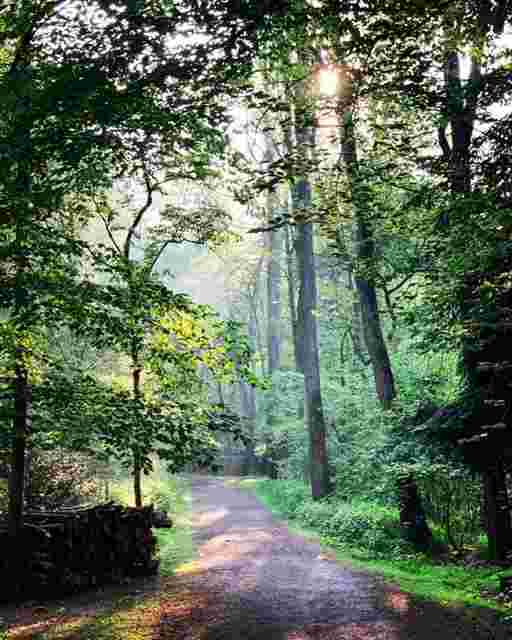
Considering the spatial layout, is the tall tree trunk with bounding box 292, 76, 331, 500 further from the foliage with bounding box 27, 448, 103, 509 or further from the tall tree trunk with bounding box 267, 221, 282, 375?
the tall tree trunk with bounding box 267, 221, 282, 375

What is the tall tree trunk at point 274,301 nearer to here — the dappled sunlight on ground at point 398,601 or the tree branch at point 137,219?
the tree branch at point 137,219

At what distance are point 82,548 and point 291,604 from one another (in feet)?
11.9

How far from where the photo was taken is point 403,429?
11352mm

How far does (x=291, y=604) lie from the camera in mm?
7820

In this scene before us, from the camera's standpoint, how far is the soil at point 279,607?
6602 mm

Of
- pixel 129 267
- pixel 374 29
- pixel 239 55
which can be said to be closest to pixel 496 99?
pixel 374 29

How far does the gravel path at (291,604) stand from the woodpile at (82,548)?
93 centimetres

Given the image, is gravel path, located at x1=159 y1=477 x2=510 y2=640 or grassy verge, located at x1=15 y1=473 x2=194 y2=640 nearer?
gravel path, located at x1=159 y1=477 x2=510 y2=640

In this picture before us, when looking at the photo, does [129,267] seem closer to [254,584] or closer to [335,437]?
[254,584]

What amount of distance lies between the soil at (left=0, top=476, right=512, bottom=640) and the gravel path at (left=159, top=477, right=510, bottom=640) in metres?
0.01

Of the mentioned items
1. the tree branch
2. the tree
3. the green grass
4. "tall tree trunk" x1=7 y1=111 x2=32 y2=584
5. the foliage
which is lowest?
the green grass

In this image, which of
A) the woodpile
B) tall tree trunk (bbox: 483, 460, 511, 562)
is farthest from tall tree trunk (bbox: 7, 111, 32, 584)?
tall tree trunk (bbox: 483, 460, 511, 562)

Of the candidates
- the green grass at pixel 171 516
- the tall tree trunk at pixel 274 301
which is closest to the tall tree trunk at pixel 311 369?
the green grass at pixel 171 516

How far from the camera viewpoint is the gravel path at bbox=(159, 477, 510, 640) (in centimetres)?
658
